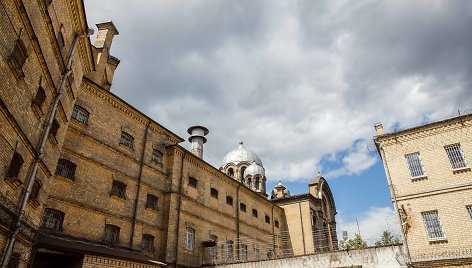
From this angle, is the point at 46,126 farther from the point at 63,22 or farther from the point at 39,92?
the point at 63,22

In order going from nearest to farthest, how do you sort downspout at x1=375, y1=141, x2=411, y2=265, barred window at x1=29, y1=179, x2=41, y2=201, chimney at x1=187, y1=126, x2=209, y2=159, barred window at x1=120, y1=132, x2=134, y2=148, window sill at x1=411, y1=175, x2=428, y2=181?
barred window at x1=29, y1=179, x2=41, y2=201 < downspout at x1=375, y1=141, x2=411, y2=265 < window sill at x1=411, y1=175, x2=428, y2=181 < barred window at x1=120, y1=132, x2=134, y2=148 < chimney at x1=187, y1=126, x2=209, y2=159

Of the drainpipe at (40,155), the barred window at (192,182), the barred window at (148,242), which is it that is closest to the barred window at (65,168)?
the drainpipe at (40,155)

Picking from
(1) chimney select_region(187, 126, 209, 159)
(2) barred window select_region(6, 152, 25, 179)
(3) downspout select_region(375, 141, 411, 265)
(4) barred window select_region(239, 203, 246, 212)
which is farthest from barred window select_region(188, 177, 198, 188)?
(2) barred window select_region(6, 152, 25, 179)

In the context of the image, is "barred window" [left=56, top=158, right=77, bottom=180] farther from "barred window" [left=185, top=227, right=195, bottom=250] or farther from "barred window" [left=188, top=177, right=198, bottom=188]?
"barred window" [left=188, top=177, right=198, bottom=188]

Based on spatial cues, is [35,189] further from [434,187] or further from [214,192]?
[434,187]

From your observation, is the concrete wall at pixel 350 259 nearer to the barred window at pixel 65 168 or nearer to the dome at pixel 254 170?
the barred window at pixel 65 168

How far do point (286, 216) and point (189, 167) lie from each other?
15.8 m

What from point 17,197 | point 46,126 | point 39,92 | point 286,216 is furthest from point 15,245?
point 286,216

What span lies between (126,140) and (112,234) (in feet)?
17.9

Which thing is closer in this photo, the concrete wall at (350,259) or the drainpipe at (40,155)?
the drainpipe at (40,155)

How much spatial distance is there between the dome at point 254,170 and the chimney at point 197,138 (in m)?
15.2

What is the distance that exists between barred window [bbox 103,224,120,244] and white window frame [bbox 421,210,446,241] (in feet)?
51.7

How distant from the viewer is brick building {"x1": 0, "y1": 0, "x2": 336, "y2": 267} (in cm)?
964

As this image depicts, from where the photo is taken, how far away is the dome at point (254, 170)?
43812 millimetres
